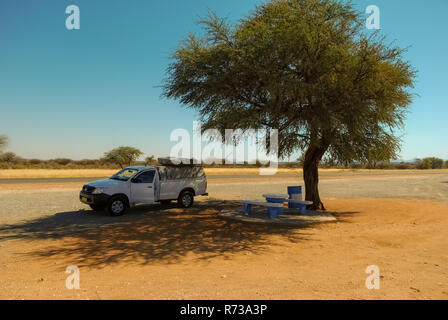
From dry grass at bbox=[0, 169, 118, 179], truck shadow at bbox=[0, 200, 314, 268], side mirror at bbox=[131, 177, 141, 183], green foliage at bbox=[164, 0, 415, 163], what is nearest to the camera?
truck shadow at bbox=[0, 200, 314, 268]

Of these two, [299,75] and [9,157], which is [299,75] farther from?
[9,157]

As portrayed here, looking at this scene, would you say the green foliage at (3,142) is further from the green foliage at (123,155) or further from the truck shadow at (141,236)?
the truck shadow at (141,236)

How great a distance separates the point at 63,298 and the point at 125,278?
114 cm

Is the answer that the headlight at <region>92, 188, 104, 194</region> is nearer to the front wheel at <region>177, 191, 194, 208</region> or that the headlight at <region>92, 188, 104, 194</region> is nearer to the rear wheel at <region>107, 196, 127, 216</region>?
the rear wheel at <region>107, 196, 127, 216</region>

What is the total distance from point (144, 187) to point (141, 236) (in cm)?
438

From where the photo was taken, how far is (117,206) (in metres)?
12.4

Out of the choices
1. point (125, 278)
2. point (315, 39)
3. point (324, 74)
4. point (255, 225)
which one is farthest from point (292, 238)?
point (315, 39)

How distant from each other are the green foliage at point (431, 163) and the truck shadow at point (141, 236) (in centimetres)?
12472

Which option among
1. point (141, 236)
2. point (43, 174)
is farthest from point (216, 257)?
point (43, 174)

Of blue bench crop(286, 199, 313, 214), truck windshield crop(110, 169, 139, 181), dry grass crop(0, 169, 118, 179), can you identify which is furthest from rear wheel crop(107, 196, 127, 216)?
dry grass crop(0, 169, 118, 179)

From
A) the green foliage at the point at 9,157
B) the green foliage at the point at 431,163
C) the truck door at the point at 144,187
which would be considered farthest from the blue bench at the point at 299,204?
the green foliage at the point at 431,163

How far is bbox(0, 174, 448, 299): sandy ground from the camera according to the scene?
5.01 metres

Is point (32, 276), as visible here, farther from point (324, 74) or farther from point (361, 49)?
point (361, 49)

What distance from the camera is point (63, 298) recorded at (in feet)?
15.3
